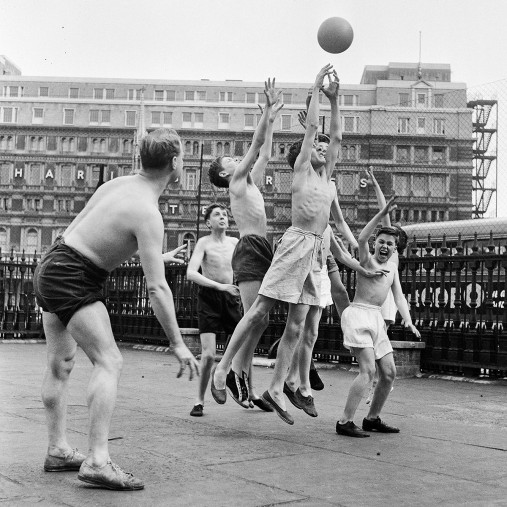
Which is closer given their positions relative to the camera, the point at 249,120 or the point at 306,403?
the point at 306,403

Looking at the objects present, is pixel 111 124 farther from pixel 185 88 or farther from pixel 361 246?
pixel 361 246

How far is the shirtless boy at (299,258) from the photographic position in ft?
19.5

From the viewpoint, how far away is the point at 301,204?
19.7ft

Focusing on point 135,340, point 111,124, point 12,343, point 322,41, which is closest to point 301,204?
point 322,41

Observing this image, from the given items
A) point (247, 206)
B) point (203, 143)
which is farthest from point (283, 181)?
point (247, 206)

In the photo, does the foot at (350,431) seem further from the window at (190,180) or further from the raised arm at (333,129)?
the window at (190,180)

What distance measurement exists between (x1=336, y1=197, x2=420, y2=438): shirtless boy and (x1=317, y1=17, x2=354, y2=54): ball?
408 cm

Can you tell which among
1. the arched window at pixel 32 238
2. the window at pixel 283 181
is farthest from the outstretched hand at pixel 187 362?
the arched window at pixel 32 238

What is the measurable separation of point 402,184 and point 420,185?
1.78m

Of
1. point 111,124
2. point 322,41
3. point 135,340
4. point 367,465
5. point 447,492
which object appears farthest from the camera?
point 111,124

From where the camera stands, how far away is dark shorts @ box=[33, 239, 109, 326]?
3.99 m

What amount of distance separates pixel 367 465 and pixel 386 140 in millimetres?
77415

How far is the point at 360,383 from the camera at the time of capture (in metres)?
5.52

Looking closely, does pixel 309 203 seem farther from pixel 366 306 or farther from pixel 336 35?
pixel 336 35
